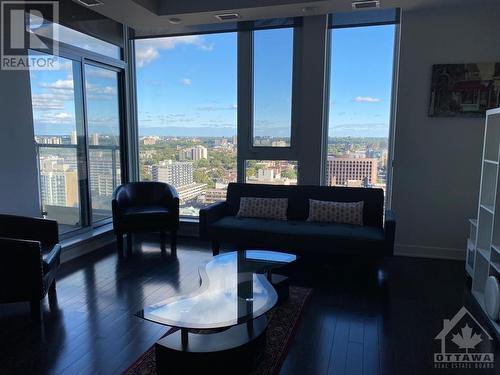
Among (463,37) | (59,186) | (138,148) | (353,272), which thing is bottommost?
(353,272)

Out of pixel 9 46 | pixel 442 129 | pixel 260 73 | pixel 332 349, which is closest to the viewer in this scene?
pixel 332 349

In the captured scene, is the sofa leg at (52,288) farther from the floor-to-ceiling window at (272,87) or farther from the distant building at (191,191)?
the floor-to-ceiling window at (272,87)

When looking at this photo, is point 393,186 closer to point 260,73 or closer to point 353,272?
point 353,272

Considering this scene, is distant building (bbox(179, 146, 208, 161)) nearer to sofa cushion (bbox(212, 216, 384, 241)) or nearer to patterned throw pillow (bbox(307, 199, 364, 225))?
sofa cushion (bbox(212, 216, 384, 241))

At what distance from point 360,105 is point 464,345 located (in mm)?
2886

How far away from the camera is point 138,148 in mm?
5387

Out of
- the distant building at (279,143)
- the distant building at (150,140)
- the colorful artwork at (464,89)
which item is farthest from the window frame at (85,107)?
the colorful artwork at (464,89)

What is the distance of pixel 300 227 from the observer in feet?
12.6

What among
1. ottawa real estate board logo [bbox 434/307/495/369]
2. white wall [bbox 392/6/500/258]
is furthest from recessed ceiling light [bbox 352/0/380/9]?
ottawa real estate board logo [bbox 434/307/495/369]

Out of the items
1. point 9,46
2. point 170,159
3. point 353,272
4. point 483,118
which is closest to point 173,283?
point 353,272

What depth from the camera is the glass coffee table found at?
2.03 meters

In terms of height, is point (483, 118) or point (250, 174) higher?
point (483, 118)

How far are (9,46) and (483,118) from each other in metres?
4.87

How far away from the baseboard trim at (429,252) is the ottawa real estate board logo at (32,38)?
4454mm
